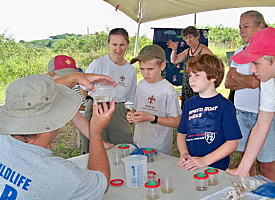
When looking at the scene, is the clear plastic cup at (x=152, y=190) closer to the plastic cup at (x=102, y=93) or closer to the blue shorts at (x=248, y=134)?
the plastic cup at (x=102, y=93)

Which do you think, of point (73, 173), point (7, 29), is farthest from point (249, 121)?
point (7, 29)

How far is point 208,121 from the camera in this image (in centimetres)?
214

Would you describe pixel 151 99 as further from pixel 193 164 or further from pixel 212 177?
pixel 212 177

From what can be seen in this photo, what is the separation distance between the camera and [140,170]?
165cm

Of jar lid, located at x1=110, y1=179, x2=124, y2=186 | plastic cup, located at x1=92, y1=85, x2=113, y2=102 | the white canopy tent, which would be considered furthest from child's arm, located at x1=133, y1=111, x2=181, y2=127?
the white canopy tent

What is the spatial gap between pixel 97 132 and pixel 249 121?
5.49 feet

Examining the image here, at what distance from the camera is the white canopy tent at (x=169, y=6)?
552 cm

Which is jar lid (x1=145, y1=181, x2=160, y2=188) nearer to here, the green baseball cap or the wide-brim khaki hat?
the wide-brim khaki hat

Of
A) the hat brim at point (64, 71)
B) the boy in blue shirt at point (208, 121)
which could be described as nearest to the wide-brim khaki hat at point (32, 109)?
the boy in blue shirt at point (208, 121)

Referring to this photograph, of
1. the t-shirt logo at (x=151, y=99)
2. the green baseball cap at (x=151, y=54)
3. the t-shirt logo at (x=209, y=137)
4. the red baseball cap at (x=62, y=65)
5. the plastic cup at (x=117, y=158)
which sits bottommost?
the plastic cup at (x=117, y=158)

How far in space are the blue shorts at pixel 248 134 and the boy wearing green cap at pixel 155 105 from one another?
592mm

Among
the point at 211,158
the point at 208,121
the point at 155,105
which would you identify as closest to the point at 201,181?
the point at 211,158

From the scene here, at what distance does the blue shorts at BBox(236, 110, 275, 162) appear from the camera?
2.60m

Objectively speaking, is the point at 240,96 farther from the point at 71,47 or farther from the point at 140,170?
the point at 71,47
